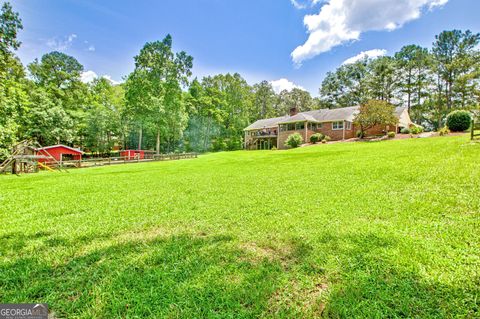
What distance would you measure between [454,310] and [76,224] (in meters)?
5.56

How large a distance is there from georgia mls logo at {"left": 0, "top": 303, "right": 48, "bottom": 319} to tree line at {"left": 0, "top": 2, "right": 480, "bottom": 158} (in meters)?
22.1

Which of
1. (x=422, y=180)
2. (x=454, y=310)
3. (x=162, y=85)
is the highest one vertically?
(x=162, y=85)

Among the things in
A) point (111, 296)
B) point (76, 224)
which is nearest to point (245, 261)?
point (111, 296)

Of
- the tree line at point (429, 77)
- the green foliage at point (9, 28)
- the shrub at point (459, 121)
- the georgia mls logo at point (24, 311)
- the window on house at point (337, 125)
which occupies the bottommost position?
the georgia mls logo at point (24, 311)

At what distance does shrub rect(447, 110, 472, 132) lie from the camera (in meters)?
20.2

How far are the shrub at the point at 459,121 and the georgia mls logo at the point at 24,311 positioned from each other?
29.6 metres

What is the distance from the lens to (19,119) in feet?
82.7

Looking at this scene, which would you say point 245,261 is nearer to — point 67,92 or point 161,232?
point 161,232

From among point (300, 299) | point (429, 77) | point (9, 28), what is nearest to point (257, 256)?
point (300, 299)

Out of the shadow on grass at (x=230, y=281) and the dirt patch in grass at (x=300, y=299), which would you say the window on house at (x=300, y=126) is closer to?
the shadow on grass at (x=230, y=281)

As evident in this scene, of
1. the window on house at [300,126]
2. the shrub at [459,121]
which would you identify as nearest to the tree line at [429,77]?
the shrub at [459,121]

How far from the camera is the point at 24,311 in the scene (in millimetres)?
1986

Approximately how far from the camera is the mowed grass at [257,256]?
196 cm

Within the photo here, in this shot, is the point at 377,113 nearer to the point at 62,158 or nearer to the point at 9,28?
the point at 9,28
